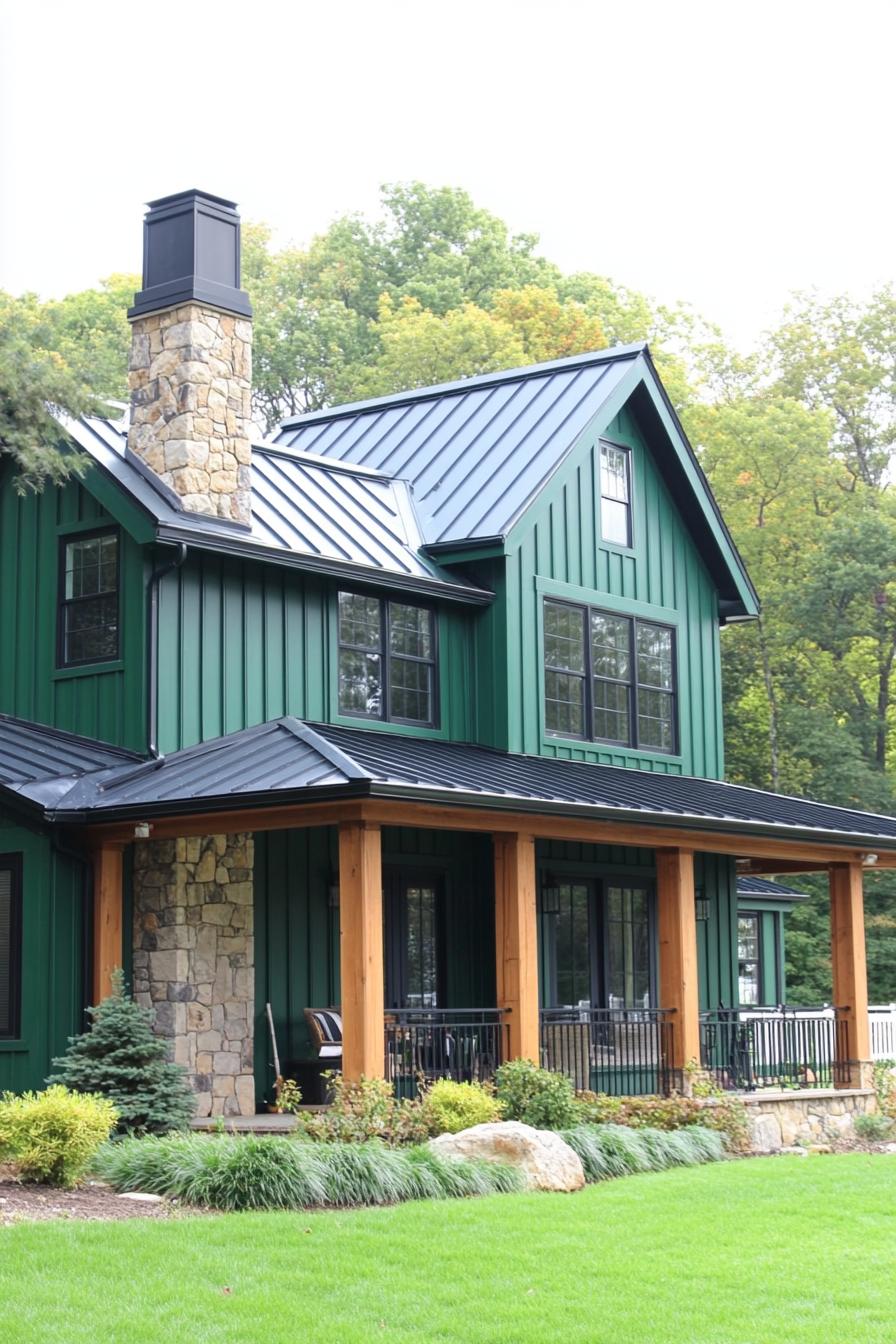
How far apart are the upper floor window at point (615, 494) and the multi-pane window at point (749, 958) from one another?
10.3 metres

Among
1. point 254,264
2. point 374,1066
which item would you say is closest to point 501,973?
point 374,1066

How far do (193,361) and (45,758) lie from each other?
4260 mm

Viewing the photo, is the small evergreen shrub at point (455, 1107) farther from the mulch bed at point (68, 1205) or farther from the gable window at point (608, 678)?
the gable window at point (608, 678)

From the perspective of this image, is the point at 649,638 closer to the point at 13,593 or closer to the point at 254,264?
the point at 13,593

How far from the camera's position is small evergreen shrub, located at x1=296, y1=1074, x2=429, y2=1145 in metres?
13.4

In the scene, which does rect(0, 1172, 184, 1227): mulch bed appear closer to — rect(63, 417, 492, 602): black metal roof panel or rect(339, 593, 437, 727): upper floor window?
rect(63, 417, 492, 602): black metal roof panel

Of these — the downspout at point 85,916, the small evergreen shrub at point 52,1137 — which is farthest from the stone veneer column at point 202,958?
the small evergreen shrub at point 52,1137

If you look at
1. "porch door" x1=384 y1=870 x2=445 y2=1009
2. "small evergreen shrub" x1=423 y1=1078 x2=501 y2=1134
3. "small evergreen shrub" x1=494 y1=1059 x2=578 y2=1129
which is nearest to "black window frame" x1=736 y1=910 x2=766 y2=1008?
"porch door" x1=384 y1=870 x2=445 y2=1009

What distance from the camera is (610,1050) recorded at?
62.4 feet

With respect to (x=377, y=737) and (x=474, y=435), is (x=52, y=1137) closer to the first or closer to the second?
(x=377, y=737)

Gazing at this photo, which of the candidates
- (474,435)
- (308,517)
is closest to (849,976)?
(474,435)

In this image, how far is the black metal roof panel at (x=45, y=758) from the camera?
15.8 meters

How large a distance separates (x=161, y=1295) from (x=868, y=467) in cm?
3482

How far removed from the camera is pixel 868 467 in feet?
134
